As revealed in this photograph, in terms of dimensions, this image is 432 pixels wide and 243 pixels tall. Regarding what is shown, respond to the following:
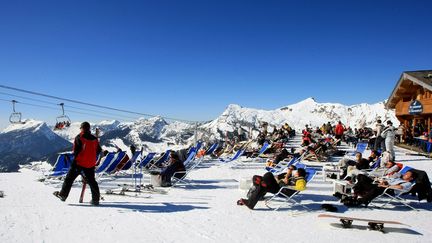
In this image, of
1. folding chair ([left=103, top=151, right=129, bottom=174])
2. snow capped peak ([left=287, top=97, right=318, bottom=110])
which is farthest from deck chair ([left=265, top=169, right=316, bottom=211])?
snow capped peak ([left=287, top=97, right=318, bottom=110])

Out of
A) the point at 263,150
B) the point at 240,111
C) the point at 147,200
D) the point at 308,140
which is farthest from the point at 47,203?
the point at 240,111

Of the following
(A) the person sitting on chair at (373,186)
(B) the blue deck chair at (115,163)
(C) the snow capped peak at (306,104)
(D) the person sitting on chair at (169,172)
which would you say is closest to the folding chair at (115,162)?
(B) the blue deck chair at (115,163)

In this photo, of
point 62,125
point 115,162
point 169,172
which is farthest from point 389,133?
point 62,125

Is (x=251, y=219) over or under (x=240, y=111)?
under

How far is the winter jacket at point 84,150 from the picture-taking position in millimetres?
5781

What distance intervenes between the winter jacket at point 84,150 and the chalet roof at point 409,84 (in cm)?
1614

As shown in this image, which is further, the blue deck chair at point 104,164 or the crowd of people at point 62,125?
the crowd of people at point 62,125

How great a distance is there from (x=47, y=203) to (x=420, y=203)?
273 inches

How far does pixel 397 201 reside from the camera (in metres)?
6.68

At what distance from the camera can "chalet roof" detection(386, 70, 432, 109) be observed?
17.3 metres

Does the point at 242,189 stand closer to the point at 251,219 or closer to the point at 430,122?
the point at 251,219

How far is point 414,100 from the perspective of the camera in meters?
20.5

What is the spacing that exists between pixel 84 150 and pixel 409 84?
20.4 metres

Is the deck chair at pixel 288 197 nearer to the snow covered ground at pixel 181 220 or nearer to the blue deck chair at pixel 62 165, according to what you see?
the snow covered ground at pixel 181 220
